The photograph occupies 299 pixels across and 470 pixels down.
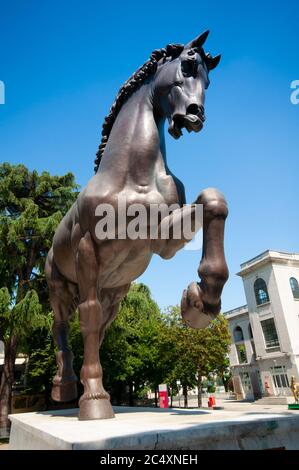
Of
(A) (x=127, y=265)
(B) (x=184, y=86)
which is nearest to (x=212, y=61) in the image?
(B) (x=184, y=86)

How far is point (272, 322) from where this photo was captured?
39.5m

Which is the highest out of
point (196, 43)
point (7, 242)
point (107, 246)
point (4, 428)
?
point (7, 242)

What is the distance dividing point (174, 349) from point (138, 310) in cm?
1216

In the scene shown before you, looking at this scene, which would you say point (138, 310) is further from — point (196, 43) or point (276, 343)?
point (276, 343)

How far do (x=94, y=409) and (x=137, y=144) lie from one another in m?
2.50

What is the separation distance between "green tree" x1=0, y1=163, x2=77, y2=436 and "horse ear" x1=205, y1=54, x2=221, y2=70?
13.6 m

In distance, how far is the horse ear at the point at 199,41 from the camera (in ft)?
12.2

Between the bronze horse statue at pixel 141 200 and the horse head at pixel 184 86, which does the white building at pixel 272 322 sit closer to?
the bronze horse statue at pixel 141 200

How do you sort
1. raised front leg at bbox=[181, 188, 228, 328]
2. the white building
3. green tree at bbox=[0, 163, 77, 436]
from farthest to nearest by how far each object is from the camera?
the white building → green tree at bbox=[0, 163, 77, 436] → raised front leg at bbox=[181, 188, 228, 328]

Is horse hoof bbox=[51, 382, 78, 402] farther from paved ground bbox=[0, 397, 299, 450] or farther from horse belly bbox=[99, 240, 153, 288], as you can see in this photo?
horse belly bbox=[99, 240, 153, 288]

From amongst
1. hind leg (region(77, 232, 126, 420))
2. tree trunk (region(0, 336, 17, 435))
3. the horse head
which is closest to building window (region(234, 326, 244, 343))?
tree trunk (region(0, 336, 17, 435))

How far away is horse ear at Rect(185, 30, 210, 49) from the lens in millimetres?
3721
